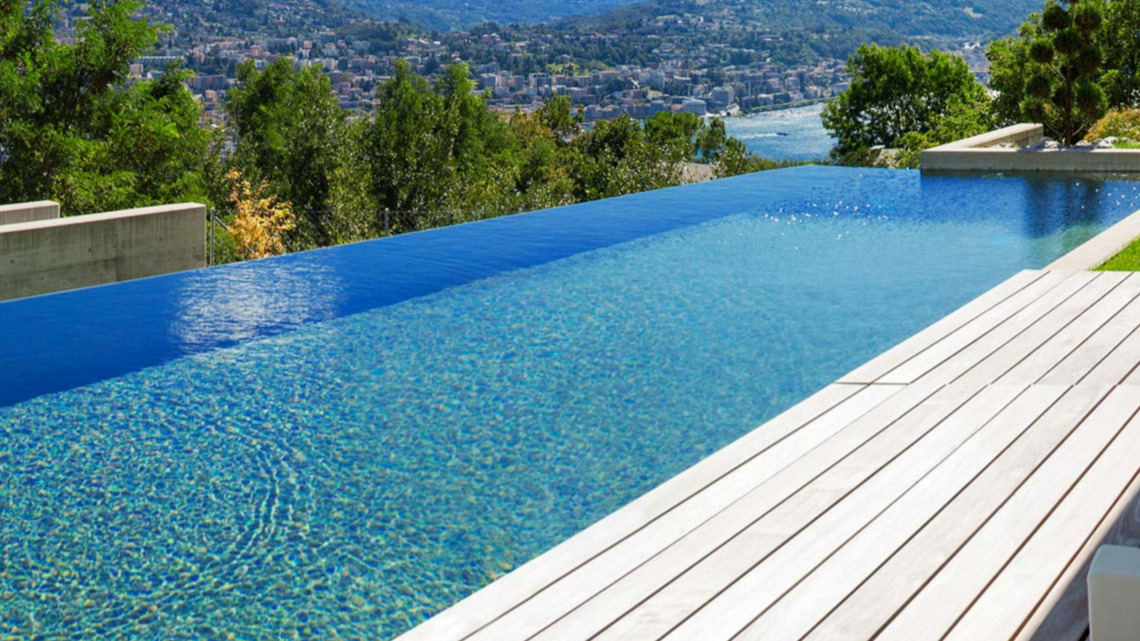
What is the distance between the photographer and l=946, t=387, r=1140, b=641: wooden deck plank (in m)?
2.04

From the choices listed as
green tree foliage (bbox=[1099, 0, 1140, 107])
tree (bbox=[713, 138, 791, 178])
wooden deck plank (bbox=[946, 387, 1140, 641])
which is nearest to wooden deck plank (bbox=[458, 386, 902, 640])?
wooden deck plank (bbox=[946, 387, 1140, 641])

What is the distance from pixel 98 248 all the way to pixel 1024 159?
905 centimetres

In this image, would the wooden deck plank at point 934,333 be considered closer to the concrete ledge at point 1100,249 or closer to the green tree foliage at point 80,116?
the concrete ledge at point 1100,249

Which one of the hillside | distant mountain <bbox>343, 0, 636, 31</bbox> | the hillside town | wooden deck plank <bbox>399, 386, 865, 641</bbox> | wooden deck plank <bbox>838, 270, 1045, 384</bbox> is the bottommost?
wooden deck plank <bbox>399, 386, 865, 641</bbox>

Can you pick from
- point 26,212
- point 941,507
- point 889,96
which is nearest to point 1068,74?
point 26,212

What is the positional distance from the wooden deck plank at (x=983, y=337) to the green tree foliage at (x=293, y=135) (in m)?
16.1

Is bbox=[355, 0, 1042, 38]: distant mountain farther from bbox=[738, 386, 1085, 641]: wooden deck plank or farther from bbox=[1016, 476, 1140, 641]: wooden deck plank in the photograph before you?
bbox=[1016, 476, 1140, 641]: wooden deck plank

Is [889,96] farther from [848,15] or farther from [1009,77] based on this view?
[848,15]

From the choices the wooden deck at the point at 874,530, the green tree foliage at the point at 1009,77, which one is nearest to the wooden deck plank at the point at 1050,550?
the wooden deck at the point at 874,530

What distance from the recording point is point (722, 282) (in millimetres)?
7449

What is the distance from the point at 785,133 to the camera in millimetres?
47969

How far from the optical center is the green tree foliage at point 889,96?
116 ft

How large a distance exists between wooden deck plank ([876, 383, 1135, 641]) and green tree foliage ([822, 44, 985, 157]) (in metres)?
33.4

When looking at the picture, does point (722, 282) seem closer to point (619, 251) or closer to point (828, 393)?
point (619, 251)
